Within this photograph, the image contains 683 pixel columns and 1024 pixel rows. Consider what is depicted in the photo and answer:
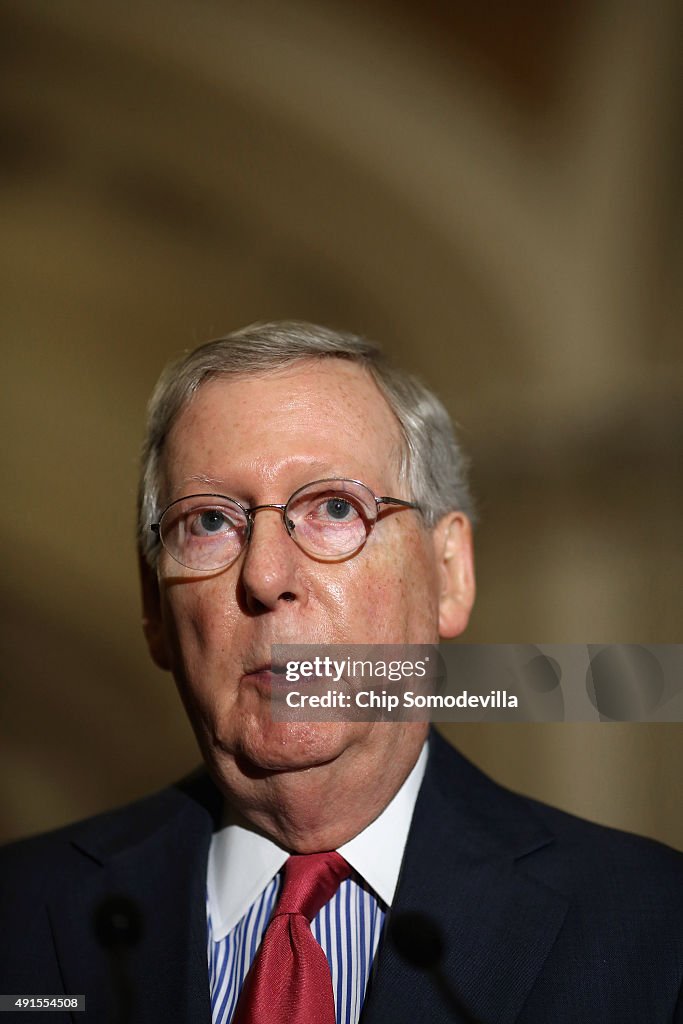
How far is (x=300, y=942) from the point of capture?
1426mm

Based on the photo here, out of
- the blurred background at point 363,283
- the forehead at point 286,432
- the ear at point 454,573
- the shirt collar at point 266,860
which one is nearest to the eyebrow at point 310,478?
the forehead at point 286,432

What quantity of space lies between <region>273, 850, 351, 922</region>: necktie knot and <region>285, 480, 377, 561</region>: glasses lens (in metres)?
0.46

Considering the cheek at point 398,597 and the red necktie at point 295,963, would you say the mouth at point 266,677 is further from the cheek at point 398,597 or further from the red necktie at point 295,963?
the red necktie at point 295,963

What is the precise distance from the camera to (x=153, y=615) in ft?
5.88

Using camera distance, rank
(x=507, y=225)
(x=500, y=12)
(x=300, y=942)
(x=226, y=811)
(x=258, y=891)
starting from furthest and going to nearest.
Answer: (x=507, y=225), (x=500, y=12), (x=226, y=811), (x=258, y=891), (x=300, y=942)

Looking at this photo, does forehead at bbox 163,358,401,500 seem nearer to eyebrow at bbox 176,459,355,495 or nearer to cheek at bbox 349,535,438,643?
eyebrow at bbox 176,459,355,495

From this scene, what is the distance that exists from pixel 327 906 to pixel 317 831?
4.3 inches

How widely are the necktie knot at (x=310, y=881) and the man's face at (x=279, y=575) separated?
0.16 m

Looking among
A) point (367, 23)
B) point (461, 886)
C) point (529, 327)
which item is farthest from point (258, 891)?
point (367, 23)

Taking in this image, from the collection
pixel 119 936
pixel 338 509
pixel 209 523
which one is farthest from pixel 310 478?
pixel 119 936

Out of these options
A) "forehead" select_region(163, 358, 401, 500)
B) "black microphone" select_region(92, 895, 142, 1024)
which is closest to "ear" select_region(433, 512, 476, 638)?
"forehead" select_region(163, 358, 401, 500)

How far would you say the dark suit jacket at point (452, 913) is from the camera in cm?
138

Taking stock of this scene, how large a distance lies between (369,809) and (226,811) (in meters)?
0.27

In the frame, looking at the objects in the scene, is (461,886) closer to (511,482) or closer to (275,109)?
(511,482)
